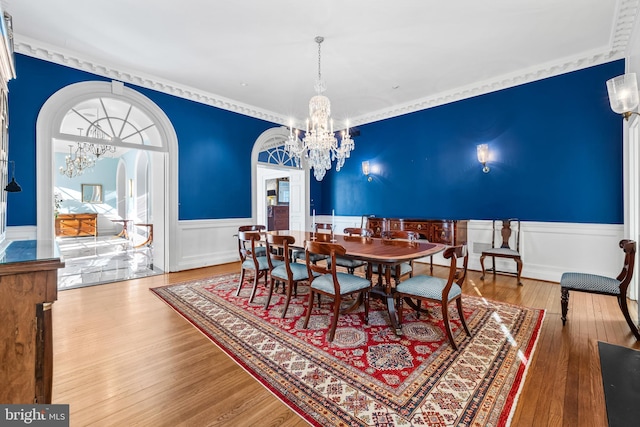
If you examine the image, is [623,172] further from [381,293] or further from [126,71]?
[126,71]

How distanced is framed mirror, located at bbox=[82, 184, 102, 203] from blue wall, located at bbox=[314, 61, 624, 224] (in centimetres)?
1010

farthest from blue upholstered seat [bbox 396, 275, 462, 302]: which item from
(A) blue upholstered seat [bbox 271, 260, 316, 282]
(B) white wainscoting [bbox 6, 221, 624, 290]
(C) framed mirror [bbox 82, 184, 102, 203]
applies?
(C) framed mirror [bbox 82, 184, 102, 203]

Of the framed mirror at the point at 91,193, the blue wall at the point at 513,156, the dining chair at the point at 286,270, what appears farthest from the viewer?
the framed mirror at the point at 91,193

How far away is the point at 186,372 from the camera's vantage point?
1.91 m

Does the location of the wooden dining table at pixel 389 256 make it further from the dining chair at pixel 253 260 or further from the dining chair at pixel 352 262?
the dining chair at pixel 253 260

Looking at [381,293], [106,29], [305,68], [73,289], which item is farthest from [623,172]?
[73,289]

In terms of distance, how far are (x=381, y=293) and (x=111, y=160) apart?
11897 mm

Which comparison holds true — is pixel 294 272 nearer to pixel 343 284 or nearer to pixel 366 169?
pixel 343 284

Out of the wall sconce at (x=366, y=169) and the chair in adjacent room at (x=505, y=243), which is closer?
the chair in adjacent room at (x=505, y=243)

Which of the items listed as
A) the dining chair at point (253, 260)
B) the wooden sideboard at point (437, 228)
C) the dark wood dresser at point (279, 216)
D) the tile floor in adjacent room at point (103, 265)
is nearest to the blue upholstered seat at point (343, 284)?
the dining chair at point (253, 260)

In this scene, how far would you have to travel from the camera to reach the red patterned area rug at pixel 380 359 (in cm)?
155
